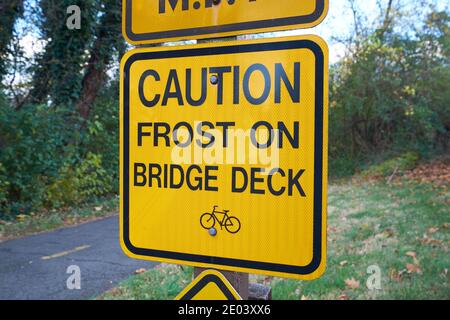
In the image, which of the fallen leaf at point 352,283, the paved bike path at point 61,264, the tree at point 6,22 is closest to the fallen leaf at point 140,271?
the paved bike path at point 61,264

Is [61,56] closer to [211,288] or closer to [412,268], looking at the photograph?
[412,268]

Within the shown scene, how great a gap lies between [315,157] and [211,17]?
26.0 inches

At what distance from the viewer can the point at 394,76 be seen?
16719mm

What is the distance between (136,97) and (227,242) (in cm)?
66

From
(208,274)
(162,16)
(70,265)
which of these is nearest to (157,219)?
(208,274)

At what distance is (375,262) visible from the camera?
5480 mm

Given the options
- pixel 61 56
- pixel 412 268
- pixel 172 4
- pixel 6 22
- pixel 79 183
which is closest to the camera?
pixel 172 4

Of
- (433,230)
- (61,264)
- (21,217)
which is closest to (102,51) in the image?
(21,217)

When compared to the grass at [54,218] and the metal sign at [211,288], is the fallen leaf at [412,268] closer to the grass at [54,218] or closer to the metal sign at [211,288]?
the metal sign at [211,288]

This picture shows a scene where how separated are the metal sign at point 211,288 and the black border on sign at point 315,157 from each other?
0.06m

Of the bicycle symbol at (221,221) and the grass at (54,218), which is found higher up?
the bicycle symbol at (221,221)

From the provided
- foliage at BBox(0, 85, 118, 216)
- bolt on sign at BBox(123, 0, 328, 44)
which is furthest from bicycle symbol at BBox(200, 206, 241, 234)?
foliage at BBox(0, 85, 118, 216)

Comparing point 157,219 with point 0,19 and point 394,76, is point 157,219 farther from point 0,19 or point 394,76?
point 394,76

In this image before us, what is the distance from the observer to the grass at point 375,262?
14.9ft
